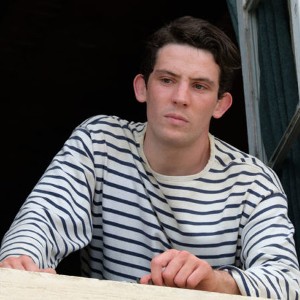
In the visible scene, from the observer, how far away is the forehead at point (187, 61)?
3.15 m

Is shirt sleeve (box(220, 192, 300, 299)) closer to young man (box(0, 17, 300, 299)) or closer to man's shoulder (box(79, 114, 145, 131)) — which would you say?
young man (box(0, 17, 300, 299))

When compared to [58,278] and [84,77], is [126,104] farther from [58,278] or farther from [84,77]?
[58,278]

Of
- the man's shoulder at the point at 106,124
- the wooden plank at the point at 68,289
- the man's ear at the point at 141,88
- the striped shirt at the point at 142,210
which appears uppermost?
the man's ear at the point at 141,88

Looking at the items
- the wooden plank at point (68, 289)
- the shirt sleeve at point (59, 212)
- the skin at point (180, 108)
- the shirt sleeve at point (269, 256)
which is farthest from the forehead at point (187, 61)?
the wooden plank at point (68, 289)


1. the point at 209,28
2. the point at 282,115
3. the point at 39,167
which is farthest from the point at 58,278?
the point at 39,167

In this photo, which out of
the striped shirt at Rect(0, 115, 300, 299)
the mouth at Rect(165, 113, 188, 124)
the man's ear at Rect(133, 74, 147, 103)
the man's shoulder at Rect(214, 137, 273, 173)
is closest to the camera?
the striped shirt at Rect(0, 115, 300, 299)

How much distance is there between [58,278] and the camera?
230 centimetres

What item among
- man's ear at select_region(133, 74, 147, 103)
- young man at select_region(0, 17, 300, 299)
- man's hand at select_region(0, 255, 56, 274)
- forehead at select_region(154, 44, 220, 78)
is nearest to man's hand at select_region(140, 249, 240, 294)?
man's hand at select_region(0, 255, 56, 274)

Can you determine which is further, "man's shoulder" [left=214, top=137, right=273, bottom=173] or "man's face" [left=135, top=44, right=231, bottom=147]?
"man's shoulder" [left=214, top=137, right=273, bottom=173]

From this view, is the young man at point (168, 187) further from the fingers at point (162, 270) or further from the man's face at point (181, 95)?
the fingers at point (162, 270)

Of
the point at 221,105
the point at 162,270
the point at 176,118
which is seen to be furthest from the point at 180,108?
the point at 162,270

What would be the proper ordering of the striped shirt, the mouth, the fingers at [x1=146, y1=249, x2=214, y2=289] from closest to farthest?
1. the fingers at [x1=146, y1=249, x2=214, y2=289]
2. the striped shirt
3. the mouth

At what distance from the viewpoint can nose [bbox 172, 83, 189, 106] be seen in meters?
3.08

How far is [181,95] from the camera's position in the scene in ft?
10.1
